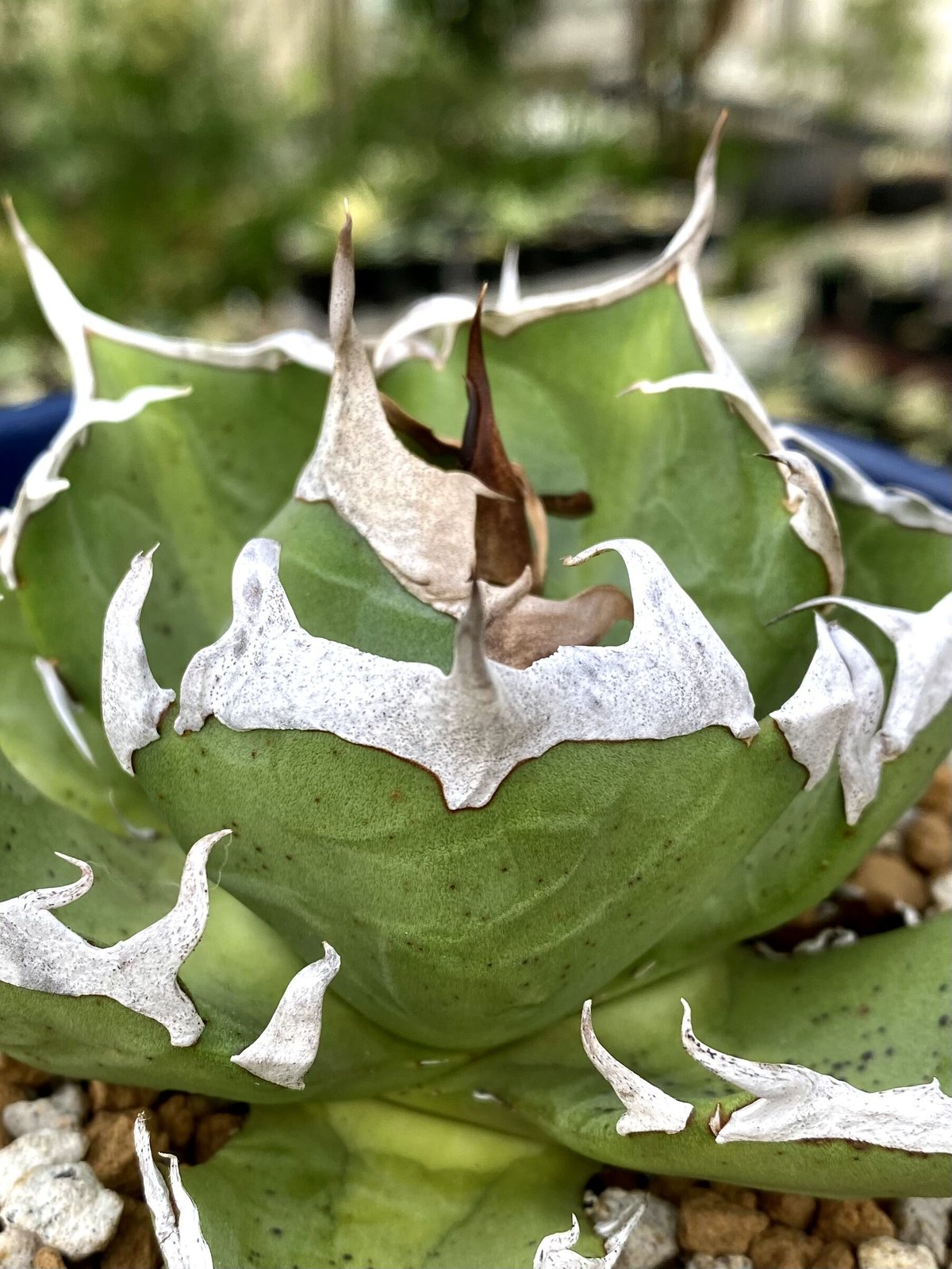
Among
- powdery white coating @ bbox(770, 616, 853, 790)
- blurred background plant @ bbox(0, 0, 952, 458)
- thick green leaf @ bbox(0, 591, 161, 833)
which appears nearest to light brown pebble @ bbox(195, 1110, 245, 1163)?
thick green leaf @ bbox(0, 591, 161, 833)

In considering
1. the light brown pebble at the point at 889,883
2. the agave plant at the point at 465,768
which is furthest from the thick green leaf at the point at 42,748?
the light brown pebble at the point at 889,883

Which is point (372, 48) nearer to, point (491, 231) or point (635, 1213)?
point (491, 231)

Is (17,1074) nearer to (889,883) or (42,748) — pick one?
(42,748)

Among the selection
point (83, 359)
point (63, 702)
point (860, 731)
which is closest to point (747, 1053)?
point (860, 731)

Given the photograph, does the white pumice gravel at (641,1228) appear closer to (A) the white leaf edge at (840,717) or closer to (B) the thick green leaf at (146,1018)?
(B) the thick green leaf at (146,1018)

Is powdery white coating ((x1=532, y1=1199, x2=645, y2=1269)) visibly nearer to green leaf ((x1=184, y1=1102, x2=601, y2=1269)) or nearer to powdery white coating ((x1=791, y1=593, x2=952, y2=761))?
green leaf ((x1=184, y1=1102, x2=601, y2=1269))

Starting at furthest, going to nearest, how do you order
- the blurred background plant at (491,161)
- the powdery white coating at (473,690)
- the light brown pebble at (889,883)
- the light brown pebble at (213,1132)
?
the blurred background plant at (491,161) → the light brown pebble at (889,883) → the light brown pebble at (213,1132) → the powdery white coating at (473,690)

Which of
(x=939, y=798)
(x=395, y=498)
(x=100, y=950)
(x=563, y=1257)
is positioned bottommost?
(x=939, y=798)
